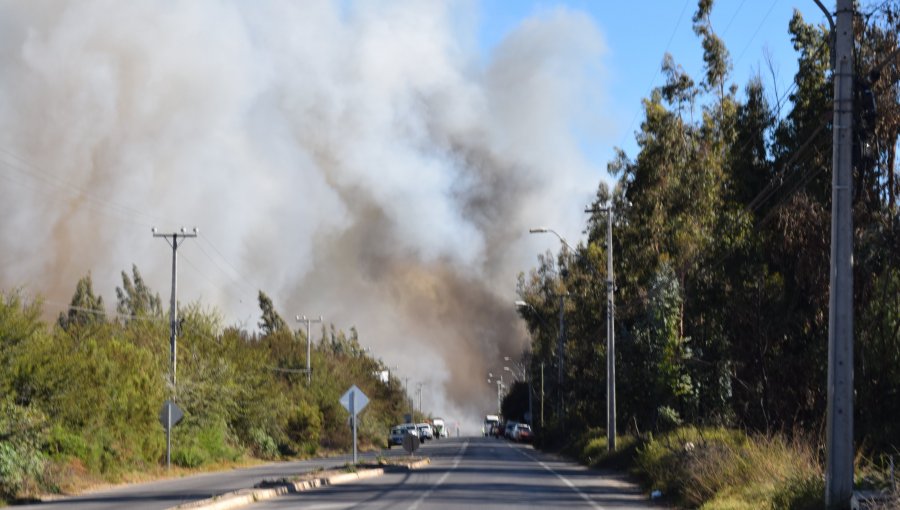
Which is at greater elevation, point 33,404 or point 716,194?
point 716,194

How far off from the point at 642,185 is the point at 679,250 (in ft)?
11.7

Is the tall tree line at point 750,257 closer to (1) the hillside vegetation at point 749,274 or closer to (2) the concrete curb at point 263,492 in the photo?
(1) the hillside vegetation at point 749,274

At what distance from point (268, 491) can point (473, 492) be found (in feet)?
15.8

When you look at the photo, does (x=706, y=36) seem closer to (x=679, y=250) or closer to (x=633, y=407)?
(x=679, y=250)

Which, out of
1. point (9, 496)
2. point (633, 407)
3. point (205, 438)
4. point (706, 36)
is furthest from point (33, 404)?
point (706, 36)

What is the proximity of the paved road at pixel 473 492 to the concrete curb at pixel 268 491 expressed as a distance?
0.44 metres

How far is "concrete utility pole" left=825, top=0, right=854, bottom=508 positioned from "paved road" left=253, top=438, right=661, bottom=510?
694 cm

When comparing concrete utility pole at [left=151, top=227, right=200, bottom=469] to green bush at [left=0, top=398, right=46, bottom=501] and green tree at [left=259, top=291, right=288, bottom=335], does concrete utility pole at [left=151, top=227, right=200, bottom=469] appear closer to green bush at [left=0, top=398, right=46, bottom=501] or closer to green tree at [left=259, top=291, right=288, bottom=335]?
green bush at [left=0, top=398, right=46, bottom=501]

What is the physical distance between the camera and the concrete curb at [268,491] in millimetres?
23141

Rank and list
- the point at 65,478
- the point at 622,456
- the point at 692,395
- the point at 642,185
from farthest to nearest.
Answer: the point at 642,185 → the point at 692,395 → the point at 622,456 → the point at 65,478

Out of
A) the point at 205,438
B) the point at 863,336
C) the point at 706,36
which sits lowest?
the point at 205,438

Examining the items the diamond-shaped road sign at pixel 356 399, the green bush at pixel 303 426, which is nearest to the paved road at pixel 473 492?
the diamond-shaped road sign at pixel 356 399

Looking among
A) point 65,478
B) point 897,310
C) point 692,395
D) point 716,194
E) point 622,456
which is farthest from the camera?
point 716,194

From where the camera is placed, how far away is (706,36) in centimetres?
5106
